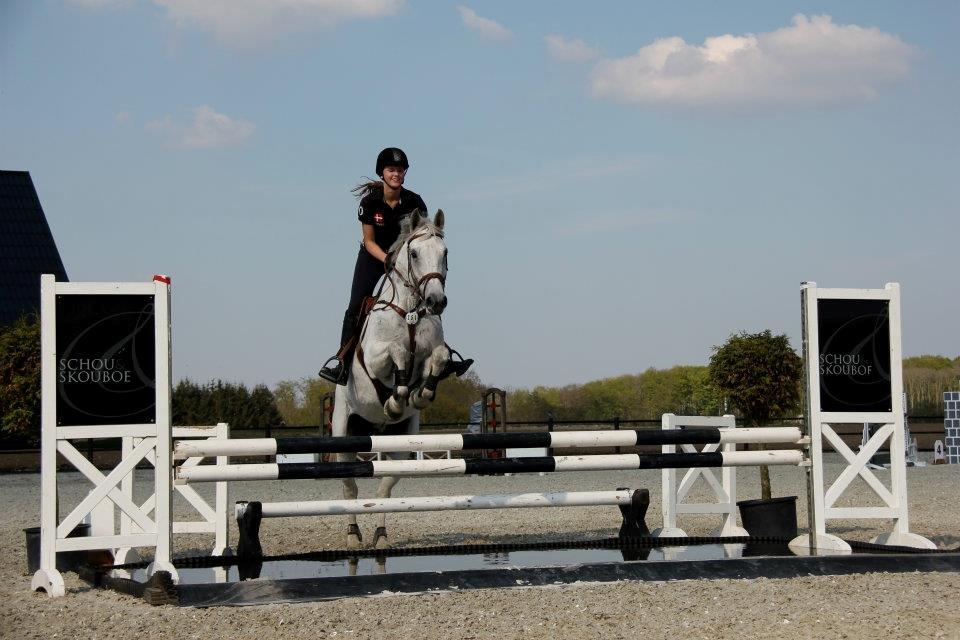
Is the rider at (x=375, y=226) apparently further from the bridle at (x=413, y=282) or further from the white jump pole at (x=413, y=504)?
the white jump pole at (x=413, y=504)

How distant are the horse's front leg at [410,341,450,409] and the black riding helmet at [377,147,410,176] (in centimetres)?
130

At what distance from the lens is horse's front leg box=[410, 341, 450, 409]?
21.9 ft

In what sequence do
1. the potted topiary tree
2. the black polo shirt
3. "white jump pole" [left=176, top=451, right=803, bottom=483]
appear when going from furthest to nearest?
the potted topiary tree, the black polo shirt, "white jump pole" [left=176, top=451, right=803, bottom=483]

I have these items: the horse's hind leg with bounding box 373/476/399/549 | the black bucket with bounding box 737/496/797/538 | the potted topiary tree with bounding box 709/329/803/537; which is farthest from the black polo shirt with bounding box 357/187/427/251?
the potted topiary tree with bounding box 709/329/803/537

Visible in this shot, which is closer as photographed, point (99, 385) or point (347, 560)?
point (99, 385)

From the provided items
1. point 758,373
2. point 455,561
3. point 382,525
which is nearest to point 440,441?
point 455,561

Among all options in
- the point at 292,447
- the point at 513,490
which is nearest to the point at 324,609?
the point at 292,447

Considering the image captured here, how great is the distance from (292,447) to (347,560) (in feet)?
3.86

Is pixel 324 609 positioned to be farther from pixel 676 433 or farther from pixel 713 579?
pixel 676 433

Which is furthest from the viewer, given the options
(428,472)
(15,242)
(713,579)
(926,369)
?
(926,369)

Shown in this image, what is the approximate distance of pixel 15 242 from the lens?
2759 centimetres

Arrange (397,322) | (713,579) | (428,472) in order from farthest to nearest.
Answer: (397,322) → (428,472) → (713,579)

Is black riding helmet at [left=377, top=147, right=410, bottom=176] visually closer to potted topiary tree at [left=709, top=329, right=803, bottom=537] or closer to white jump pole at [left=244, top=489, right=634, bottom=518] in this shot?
white jump pole at [left=244, top=489, right=634, bottom=518]

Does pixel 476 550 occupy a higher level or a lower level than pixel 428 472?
lower
